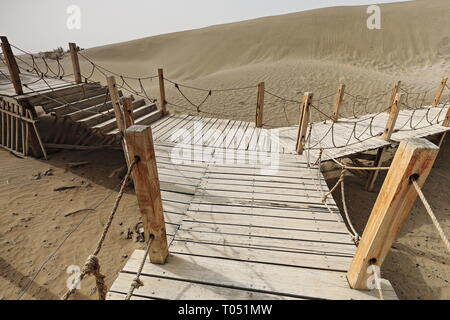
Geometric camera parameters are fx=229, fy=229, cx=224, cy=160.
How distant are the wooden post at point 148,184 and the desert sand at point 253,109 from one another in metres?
2.27

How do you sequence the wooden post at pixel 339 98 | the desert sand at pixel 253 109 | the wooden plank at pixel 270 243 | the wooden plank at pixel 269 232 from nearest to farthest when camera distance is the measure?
the wooden plank at pixel 270 243, the wooden plank at pixel 269 232, the desert sand at pixel 253 109, the wooden post at pixel 339 98

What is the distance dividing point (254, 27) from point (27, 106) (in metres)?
35.8

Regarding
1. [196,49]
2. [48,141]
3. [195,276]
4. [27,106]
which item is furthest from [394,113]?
[196,49]

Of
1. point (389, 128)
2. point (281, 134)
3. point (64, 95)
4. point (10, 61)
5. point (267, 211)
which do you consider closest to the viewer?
point (267, 211)

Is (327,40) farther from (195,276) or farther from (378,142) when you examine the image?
(195,276)

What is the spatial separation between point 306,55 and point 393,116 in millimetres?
23358

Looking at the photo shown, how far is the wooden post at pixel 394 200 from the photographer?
1668mm

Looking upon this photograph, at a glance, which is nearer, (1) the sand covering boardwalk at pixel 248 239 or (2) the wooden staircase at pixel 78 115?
(1) the sand covering boardwalk at pixel 248 239

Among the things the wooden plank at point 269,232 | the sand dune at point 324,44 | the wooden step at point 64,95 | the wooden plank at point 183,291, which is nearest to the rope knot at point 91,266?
the wooden plank at point 183,291

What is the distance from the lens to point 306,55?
26.2m

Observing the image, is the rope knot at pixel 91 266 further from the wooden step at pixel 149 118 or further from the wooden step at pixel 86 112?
the wooden step at pixel 149 118

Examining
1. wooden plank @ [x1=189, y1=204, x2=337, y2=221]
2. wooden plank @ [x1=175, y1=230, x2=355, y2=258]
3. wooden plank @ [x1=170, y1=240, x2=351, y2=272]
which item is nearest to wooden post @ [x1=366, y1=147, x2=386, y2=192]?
wooden plank @ [x1=189, y1=204, x2=337, y2=221]

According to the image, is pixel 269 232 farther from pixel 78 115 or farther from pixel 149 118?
pixel 78 115

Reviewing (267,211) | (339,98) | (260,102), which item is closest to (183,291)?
(267,211)
